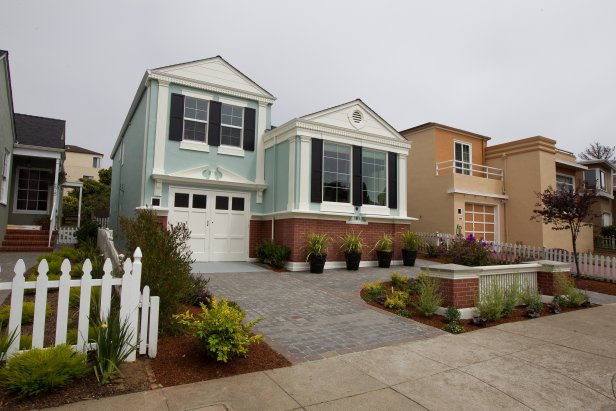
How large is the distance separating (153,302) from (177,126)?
916 centimetres

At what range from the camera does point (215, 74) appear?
42.2ft

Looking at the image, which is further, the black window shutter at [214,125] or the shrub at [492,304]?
the black window shutter at [214,125]

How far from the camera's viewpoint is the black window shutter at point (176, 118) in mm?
12086

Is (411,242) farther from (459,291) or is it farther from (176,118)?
(176,118)

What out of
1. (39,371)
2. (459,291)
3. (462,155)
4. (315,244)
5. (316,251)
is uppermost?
(462,155)

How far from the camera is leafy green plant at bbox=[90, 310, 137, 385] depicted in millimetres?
3607

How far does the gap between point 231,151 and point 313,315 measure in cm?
812

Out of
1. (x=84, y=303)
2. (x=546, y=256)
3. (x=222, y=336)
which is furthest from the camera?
(x=546, y=256)

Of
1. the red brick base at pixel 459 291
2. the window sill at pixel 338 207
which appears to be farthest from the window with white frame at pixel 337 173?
the red brick base at pixel 459 291

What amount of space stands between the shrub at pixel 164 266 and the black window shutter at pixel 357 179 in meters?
8.30

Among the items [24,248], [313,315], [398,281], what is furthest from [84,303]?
[24,248]

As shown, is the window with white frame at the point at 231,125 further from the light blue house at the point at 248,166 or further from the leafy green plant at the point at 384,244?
the leafy green plant at the point at 384,244

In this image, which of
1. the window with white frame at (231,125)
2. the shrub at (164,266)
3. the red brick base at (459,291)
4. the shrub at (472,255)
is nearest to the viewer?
the shrub at (164,266)

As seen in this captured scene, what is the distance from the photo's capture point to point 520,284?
8.00m
